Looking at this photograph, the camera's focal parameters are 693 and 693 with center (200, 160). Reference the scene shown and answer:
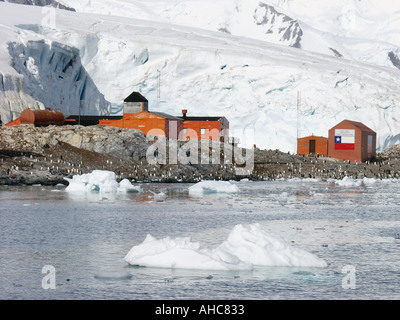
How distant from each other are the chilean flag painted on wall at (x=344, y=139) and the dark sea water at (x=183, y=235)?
3481 centimetres

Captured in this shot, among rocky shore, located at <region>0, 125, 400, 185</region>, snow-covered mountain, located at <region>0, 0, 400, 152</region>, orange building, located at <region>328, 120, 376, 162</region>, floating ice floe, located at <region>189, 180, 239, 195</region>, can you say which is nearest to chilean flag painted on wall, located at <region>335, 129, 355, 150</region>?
orange building, located at <region>328, 120, 376, 162</region>

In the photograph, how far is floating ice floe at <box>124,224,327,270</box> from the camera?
45.7 feet

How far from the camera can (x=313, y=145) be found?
73.4m

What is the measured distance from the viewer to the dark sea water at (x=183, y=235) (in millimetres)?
12508

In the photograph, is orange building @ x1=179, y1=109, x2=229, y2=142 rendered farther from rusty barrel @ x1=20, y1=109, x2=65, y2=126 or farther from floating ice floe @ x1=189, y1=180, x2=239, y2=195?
floating ice floe @ x1=189, y1=180, x2=239, y2=195

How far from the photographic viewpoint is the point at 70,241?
60.7 ft

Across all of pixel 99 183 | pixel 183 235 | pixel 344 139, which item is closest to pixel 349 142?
pixel 344 139

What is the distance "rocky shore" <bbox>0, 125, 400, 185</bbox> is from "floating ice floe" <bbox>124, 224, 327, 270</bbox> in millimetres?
30232

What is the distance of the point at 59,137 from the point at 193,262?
134 feet

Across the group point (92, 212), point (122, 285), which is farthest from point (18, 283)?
point (92, 212)

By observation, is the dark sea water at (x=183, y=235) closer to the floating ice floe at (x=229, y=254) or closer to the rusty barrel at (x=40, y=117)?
the floating ice floe at (x=229, y=254)

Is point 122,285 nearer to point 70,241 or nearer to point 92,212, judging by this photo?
point 70,241

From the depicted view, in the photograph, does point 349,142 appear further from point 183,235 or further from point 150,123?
point 183,235

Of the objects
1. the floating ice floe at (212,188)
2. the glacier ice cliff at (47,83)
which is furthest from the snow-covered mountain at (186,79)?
the floating ice floe at (212,188)
